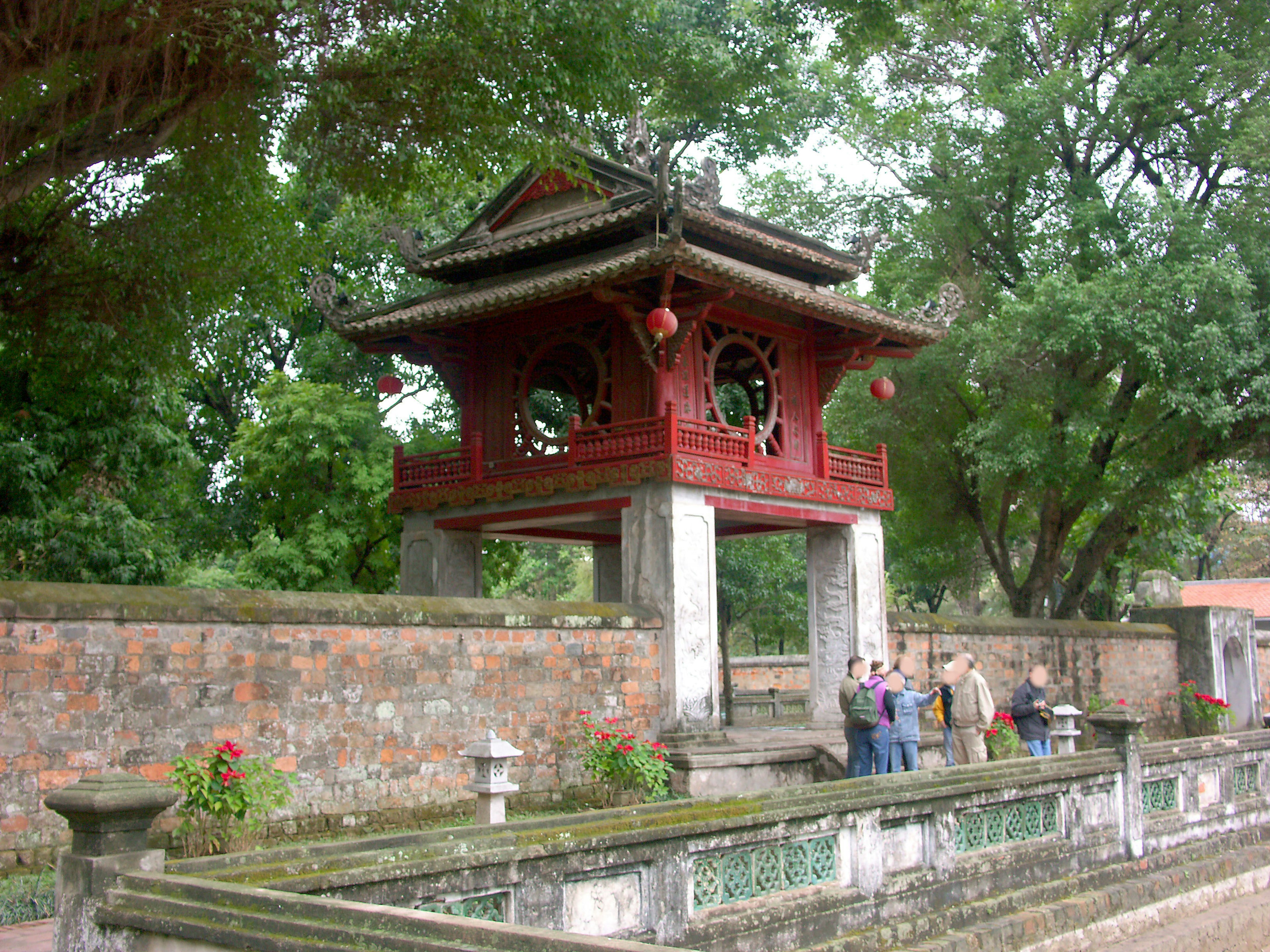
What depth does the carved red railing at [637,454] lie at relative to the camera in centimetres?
1391

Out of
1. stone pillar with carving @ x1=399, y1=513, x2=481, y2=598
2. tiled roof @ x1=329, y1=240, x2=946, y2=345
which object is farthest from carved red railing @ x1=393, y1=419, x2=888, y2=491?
tiled roof @ x1=329, y1=240, x2=946, y2=345

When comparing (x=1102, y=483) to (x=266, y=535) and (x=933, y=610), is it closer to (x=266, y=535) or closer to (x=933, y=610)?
(x=266, y=535)

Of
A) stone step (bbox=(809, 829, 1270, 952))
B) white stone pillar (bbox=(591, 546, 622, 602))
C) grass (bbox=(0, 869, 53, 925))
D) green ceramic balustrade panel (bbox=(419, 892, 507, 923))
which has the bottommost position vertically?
stone step (bbox=(809, 829, 1270, 952))

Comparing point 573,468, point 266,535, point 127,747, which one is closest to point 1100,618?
point 573,468

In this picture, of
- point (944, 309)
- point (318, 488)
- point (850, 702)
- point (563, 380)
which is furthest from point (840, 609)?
point (318, 488)

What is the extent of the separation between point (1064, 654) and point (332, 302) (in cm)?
1324

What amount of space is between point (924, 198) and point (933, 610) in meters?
17.6

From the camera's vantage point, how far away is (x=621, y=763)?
472 inches

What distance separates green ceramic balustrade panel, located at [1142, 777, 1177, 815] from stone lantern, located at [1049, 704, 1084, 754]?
2.28 meters

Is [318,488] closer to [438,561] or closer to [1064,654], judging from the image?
[438,561]

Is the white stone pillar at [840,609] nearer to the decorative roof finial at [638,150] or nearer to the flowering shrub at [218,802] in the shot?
the decorative roof finial at [638,150]

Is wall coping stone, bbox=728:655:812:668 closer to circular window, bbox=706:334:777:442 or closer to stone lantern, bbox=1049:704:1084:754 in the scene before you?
circular window, bbox=706:334:777:442

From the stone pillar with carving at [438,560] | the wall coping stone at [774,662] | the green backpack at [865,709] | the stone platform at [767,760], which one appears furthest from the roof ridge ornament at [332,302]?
the wall coping stone at [774,662]

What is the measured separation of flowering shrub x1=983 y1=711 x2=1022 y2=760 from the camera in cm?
1480
